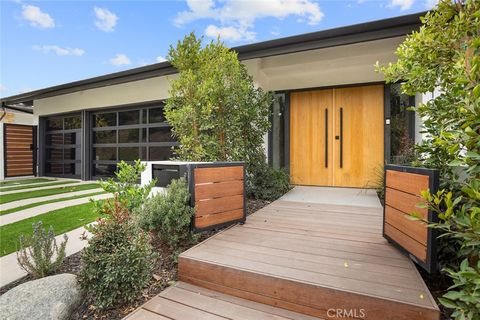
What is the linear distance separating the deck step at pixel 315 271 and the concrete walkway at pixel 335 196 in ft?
3.92

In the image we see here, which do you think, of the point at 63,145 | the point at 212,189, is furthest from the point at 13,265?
the point at 63,145

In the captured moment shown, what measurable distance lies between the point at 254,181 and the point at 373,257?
268cm

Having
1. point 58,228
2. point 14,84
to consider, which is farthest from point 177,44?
point 14,84

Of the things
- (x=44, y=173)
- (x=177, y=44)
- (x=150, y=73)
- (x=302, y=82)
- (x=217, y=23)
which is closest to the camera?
(x=177, y=44)

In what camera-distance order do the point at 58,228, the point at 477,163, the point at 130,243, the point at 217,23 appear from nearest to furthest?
the point at 477,163 < the point at 130,243 < the point at 58,228 < the point at 217,23

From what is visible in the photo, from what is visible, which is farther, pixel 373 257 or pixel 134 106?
pixel 134 106

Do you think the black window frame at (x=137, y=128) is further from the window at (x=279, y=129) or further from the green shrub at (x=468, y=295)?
the green shrub at (x=468, y=295)

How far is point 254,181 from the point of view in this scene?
4.67 m

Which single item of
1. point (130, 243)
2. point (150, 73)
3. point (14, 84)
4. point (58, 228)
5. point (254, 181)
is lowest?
point (58, 228)

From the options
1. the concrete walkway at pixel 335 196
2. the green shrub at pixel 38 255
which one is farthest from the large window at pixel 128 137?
the green shrub at pixel 38 255

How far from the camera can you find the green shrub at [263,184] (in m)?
4.58

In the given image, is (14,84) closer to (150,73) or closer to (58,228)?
(150,73)

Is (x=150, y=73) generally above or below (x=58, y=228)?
above

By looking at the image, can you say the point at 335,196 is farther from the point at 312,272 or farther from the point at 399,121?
the point at 312,272
